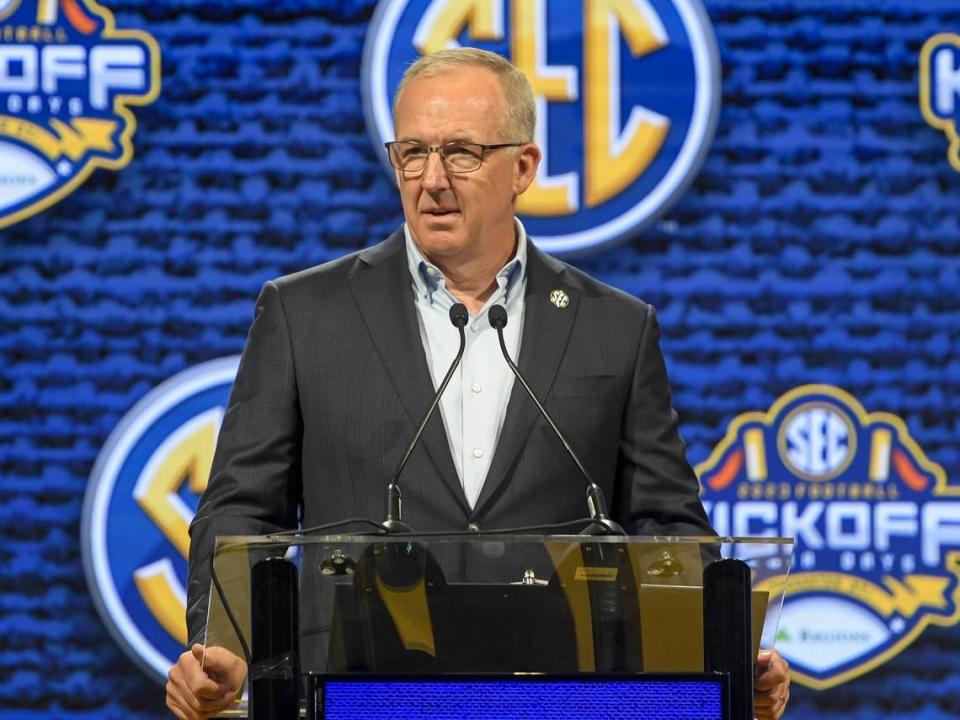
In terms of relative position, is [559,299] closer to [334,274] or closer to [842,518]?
[334,274]

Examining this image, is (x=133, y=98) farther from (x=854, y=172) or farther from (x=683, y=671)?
(x=683, y=671)

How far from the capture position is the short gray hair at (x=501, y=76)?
88.0 inches

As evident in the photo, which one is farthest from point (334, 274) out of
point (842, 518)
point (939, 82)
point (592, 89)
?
point (939, 82)

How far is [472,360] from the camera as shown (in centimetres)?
228

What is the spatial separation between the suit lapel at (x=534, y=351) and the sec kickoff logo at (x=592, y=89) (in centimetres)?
104

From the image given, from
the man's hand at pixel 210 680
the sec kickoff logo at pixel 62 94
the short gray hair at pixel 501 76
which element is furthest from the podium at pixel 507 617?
the sec kickoff logo at pixel 62 94

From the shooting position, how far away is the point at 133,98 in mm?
3475

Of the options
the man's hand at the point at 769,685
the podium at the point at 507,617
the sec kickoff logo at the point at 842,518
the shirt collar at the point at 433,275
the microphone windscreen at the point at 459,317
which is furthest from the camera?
the sec kickoff logo at the point at 842,518

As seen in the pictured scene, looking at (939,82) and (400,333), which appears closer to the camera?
(400,333)

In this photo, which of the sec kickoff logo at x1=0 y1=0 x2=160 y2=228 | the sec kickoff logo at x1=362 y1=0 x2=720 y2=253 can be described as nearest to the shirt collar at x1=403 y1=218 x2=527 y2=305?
the sec kickoff logo at x1=362 y1=0 x2=720 y2=253

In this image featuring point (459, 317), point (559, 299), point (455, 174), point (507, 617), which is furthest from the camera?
point (559, 299)

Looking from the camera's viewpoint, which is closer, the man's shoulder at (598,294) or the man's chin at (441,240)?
the man's chin at (441,240)

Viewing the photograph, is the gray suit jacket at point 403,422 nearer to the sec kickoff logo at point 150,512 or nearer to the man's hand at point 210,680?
the man's hand at point 210,680

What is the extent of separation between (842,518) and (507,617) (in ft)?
7.06
